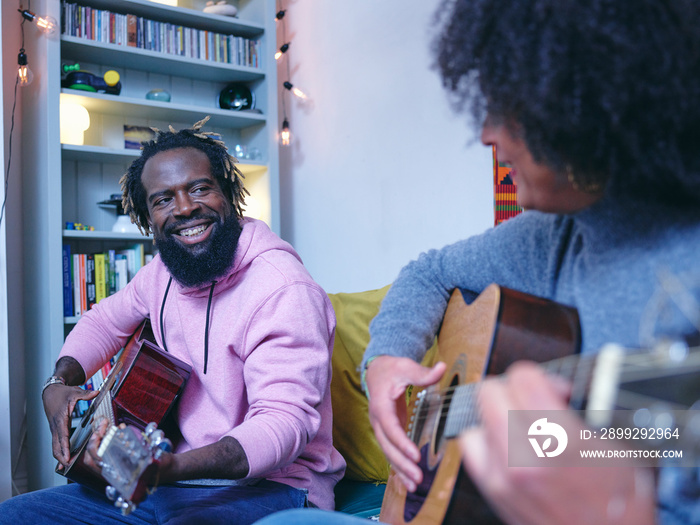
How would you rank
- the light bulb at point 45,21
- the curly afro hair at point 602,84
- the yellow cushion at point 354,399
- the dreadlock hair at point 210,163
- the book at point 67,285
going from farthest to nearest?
the book at point 67,285 < the light bulb at point 45,21 < the dreadlock hair at point 210,163 < the yellow cushion at point 354,399 < the curly afro hair at point 602,84

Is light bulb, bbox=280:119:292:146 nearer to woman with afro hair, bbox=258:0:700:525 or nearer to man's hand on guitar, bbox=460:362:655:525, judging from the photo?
woman with afro hair, bbox=258:0:700:525

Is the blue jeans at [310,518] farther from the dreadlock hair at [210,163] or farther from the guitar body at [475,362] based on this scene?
the dreadlock hair at [210,163]

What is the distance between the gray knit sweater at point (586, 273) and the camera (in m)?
0.58

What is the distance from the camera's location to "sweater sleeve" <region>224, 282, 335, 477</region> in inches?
42.4

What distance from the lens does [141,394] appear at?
50.1 inches

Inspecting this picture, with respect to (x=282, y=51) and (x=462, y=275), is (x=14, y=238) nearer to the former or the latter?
(x=282, y=51)

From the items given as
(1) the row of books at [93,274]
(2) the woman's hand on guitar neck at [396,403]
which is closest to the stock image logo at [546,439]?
(2) the woman's hand on guitar neck at [396,403]

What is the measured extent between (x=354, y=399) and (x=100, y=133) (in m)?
2.00

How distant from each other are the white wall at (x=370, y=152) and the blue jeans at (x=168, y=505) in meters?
1.18

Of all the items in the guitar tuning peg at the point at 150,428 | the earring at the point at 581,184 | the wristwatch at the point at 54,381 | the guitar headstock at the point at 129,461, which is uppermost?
the earring at the point at 581,184

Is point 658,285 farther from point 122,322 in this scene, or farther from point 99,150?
point 99,150

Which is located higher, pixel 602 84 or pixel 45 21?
pixel 45 21

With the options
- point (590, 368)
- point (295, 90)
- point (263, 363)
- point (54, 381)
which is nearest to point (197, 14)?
point (295, 90)

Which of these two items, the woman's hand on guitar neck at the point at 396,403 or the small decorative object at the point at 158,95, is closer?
the woman's hand on guitar neck at the point at 396,403
